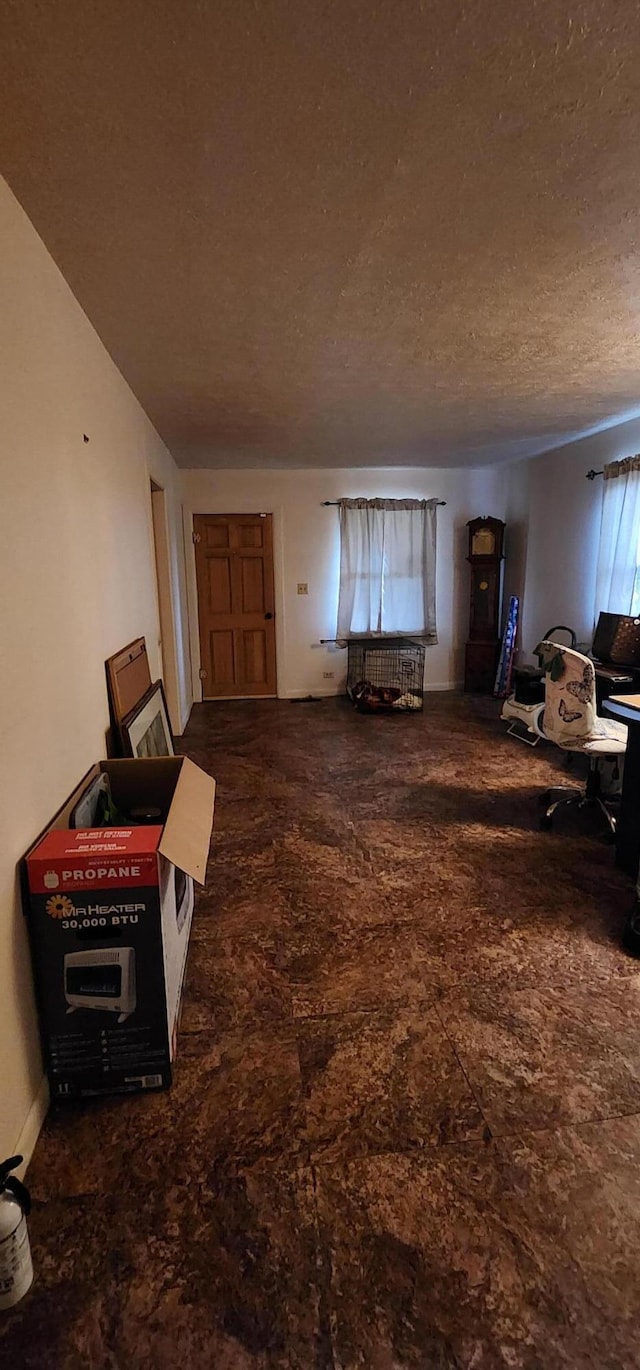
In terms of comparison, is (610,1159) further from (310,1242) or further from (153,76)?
(153,76)

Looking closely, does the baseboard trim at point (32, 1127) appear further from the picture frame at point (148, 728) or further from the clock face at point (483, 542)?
the clock face at point (483, 542)

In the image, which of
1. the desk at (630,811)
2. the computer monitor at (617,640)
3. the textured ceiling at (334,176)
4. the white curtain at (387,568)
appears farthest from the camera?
the white curtain at (387,568)

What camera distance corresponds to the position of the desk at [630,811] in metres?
2.71

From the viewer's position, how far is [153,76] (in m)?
1.20

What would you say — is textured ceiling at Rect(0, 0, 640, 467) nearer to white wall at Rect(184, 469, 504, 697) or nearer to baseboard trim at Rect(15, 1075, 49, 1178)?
baseboard trim at Rect(15, 1075, 49, 1178)

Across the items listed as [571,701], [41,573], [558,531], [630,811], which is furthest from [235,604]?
[41,573]

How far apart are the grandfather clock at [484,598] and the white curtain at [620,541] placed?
156cm

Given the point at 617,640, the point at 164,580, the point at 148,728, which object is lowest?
the point at 148,728

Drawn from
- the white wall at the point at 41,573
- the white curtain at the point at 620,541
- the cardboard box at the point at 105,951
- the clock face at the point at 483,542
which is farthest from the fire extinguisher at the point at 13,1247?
the clock face at the point at 483,542

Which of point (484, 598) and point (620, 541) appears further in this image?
point (484, 598)

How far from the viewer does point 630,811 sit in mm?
2758

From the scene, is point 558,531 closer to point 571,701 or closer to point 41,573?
point 571,701

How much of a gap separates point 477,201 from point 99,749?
2125mm

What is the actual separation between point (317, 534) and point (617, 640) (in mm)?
3054
